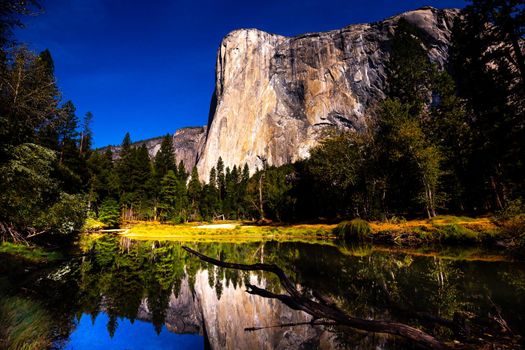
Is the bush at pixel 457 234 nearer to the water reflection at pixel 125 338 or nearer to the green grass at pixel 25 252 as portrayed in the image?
the water reflection at pixel 125 338

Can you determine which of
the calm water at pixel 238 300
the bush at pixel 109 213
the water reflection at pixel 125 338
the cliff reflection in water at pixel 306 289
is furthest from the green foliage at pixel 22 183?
the bush at pixel 109 213

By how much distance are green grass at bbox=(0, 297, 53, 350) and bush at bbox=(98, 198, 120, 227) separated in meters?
42.7

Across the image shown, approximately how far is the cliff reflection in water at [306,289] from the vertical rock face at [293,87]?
8136 cm

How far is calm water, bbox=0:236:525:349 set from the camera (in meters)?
6.45

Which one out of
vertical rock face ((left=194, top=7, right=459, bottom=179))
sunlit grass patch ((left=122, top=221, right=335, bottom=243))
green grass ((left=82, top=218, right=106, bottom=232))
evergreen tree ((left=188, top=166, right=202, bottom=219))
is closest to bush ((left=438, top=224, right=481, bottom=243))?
sunlit grass patch ((left=122, top=221, right=335, bottom=243))

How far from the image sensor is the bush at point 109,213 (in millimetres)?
45156

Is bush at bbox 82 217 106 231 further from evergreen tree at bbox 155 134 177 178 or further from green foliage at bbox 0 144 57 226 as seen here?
evergreen tree at bbox 155 134 177 178

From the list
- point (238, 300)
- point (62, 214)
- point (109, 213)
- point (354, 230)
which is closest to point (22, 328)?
point (238, 300)

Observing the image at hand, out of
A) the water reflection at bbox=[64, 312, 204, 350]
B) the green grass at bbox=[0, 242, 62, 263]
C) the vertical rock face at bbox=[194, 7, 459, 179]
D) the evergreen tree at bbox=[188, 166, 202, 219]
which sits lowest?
the water reflection at bbox=[64, 312, 204, 350]

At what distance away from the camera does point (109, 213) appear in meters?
45.8

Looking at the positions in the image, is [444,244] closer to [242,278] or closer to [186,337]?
[242,278]

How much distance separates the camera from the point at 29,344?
471 cm

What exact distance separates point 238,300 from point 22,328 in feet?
18.2

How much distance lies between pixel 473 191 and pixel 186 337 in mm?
35984
